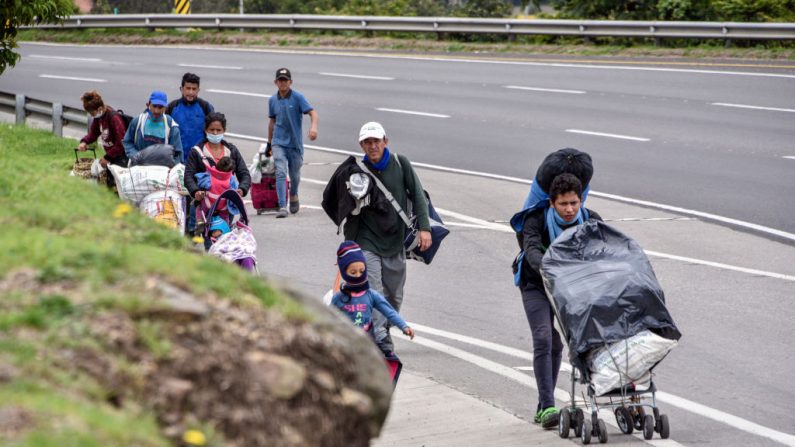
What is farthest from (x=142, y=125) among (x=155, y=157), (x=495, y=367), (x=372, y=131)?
(x=495, y=367)

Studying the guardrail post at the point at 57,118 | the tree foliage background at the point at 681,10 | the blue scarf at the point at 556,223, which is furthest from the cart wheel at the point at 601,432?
the tree foliage background at the point at 681,10

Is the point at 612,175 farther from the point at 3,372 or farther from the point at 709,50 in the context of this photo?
the point at 3,372

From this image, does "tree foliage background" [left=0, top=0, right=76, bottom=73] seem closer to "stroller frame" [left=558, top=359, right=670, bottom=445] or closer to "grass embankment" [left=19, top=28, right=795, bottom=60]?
"stroller frame" [left=558, top=359, right=670, bottom=445]

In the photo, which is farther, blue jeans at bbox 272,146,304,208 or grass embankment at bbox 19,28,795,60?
grass embankment at bbox 19,28,795,60

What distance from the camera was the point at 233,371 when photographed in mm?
4090

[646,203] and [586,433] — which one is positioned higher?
[586,433]

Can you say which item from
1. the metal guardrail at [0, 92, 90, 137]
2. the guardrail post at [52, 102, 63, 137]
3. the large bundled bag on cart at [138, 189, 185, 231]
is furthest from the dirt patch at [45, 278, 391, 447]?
the guardrail post at [52, 102, 63, 137]

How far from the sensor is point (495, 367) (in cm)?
957

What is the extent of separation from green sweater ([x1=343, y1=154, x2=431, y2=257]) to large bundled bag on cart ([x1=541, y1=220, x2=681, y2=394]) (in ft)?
5.68

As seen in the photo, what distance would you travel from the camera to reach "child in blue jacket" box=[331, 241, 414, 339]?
7.98 m

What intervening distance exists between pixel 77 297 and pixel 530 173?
14101mm

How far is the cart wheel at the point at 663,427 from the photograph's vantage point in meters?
7.74

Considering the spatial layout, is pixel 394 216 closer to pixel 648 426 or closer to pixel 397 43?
pixel 648 426

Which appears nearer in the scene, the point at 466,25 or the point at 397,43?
the point at 466,25
